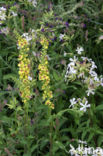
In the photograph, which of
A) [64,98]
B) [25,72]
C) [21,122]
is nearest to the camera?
[25,72]

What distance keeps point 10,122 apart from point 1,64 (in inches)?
33.7

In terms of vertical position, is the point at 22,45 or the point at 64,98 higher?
the point at 22,45

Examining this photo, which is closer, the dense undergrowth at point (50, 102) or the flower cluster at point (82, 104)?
the dense undergrowth at point (50, 102)

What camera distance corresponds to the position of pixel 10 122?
2.14 meters

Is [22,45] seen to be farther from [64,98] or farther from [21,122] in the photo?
[64,98]

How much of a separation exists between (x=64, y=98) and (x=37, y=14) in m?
0.91

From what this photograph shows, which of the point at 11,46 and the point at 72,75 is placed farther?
the point at 11,46

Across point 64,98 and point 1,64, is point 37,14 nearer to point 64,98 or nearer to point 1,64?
point 1,64

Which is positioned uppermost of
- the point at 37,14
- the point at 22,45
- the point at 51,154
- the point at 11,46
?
the point at 37,14

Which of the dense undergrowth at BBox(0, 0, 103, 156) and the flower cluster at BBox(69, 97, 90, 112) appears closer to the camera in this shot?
the dense undergrowth at BBox(0, 0, 103, 156)

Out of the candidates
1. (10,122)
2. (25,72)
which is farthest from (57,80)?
(25,72)

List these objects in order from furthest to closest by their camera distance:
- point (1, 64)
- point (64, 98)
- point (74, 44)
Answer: point (74, 44), point (1, 64), point (64, 98)

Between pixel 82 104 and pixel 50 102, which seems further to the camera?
pixel 82 104

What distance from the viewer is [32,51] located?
242 centimetres
